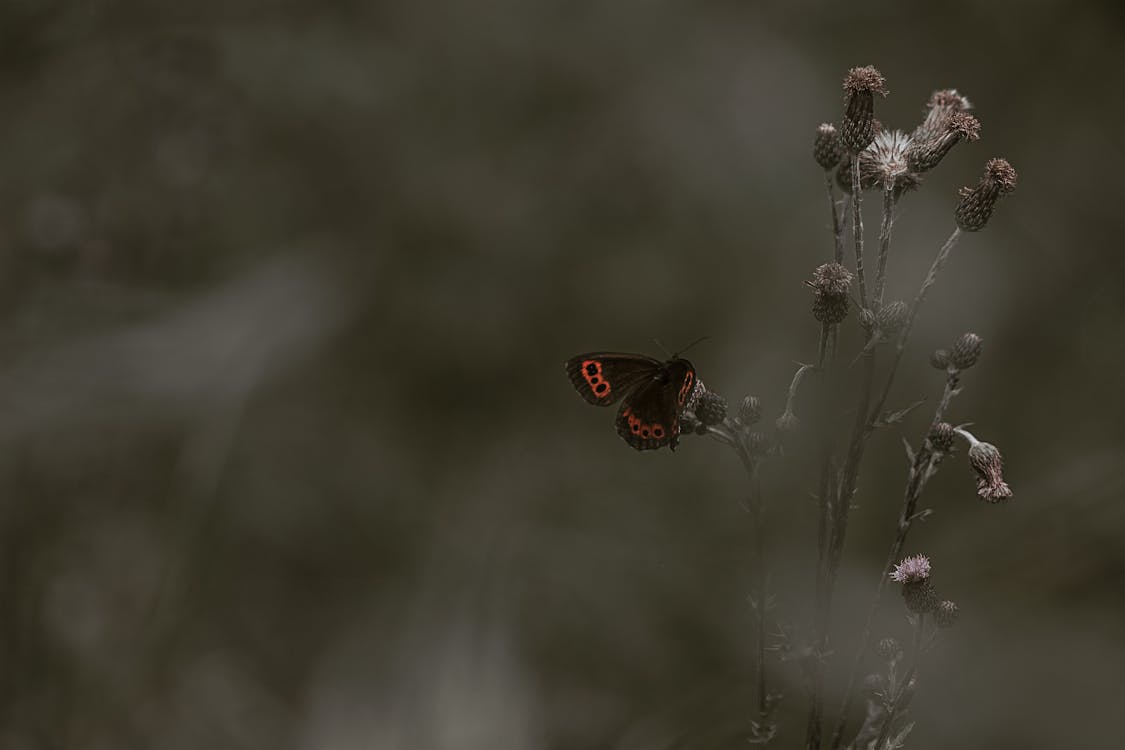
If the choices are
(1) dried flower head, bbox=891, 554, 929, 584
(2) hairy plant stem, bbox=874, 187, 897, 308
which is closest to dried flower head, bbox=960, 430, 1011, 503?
(1) dried flower head, bbox=891, 554, 929, 584

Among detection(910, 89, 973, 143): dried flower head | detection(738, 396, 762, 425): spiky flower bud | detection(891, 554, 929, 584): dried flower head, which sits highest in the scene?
detection(910, 89, 973, 143): dried flower head

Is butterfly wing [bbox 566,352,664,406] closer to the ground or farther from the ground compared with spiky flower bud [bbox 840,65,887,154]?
closer to the ground

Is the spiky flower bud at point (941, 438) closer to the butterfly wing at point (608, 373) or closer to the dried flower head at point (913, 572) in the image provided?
the dried flower head at point (913, 572)

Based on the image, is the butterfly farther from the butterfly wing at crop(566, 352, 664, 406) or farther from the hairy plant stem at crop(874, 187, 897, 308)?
the hairy plant stem at crop(874, 187, 897, 308)

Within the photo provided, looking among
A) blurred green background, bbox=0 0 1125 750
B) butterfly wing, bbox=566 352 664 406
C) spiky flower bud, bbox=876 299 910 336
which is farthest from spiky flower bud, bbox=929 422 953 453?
blurred green background, bbox=0 0 1125 750

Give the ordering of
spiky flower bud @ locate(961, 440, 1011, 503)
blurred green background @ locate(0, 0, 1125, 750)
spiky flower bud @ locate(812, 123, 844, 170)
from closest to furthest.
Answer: spiky flower bud @ locate(961, 440, 1011, 503)
spiky flower bud @ locate(812, 123, 844, 170)
blurred green background @ locate(0, 0, 1125, 750)

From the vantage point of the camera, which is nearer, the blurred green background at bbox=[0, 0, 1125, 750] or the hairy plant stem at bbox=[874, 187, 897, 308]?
the hairy plant stem at bbox=[874, 187, 897, 308]

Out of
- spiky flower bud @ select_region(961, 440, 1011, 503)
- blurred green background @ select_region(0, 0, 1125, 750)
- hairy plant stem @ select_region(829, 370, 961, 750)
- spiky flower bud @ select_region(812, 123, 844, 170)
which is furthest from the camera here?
blurred green background @ select_region(0, 0, 1125, 750)

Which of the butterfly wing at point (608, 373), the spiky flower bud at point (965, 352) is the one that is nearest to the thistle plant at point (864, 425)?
the spiky flower bud at point (965, 352)
